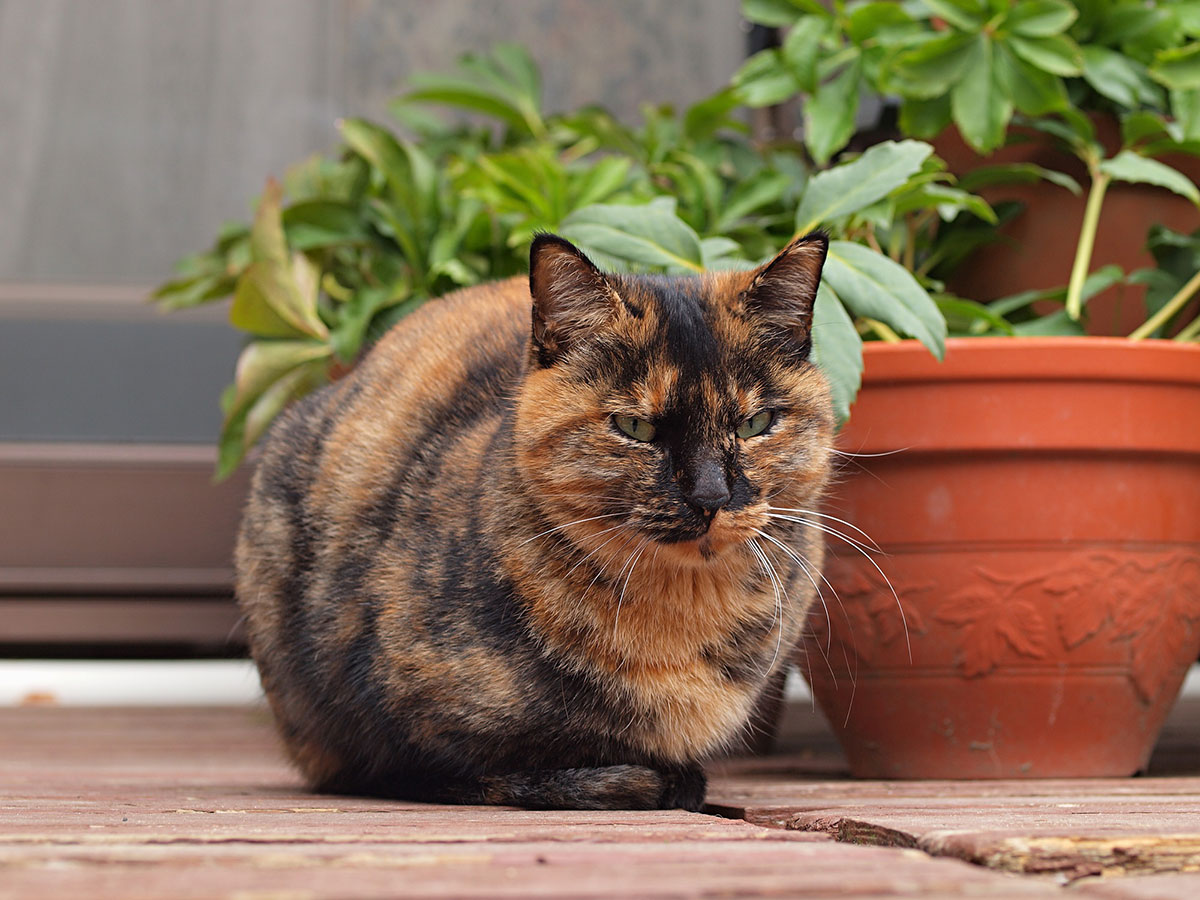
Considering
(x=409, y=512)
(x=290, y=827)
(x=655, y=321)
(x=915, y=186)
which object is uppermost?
(x=915, y=186)

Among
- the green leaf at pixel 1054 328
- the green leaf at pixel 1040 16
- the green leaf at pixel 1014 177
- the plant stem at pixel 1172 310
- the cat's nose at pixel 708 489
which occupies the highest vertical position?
the green leaf at pixel 1040 16

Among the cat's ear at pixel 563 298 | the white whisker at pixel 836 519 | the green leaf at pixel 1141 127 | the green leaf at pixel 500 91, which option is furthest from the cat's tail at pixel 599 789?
the green leaf at pixel 500 91

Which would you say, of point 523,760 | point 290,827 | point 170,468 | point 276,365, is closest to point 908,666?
point 523,760

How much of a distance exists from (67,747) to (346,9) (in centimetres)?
203

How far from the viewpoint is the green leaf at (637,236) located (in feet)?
5.28

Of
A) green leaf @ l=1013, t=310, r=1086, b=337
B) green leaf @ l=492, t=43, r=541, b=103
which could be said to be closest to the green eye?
green leaf @ l=1013, t=310, r=1086, b=337

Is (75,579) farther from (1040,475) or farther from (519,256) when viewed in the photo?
(1040,475)

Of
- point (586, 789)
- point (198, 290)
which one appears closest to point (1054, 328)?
point (586, 789)

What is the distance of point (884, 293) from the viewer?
5.07ft

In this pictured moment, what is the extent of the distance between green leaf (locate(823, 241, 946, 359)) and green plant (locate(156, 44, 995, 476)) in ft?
0.03

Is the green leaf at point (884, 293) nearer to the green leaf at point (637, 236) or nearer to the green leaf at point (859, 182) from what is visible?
the green leaf at point (859, 182)

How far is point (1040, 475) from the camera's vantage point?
161cm

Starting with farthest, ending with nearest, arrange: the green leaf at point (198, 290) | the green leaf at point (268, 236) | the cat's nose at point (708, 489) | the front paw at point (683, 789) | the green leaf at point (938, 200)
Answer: the green leaf at point (198, 290)
the green leaf at point (268, 236)
the green leaf at point (938, 200)
the front paw at point (683, 789)
the cat's nose at point (708, 489)

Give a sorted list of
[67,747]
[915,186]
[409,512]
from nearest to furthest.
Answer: [409,512], [915,186], [67,747]
